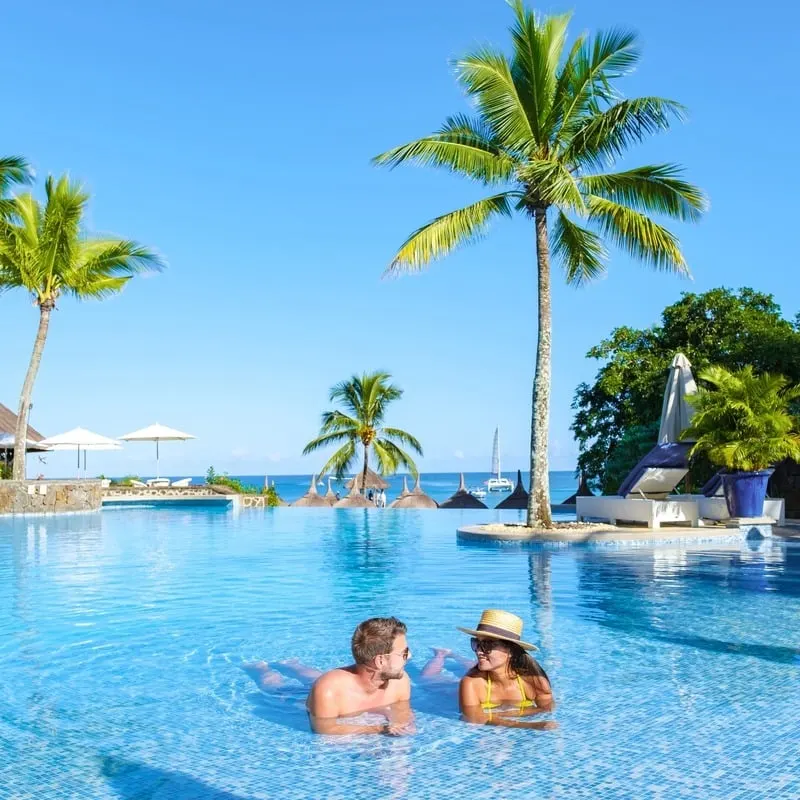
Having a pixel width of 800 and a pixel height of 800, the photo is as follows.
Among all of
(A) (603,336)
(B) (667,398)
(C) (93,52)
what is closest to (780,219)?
(A) (603,336)

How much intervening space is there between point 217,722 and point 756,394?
38.0ft

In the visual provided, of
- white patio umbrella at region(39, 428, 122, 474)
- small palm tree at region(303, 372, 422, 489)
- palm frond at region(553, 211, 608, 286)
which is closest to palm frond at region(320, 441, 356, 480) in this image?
small palm tree at region(303, 372, 422, 489)

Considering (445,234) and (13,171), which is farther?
(13,171)

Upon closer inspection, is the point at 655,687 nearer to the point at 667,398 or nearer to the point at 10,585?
the point at 10,585

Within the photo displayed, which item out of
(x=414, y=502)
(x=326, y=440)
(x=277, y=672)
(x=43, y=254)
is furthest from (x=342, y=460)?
(x=277, y=672)

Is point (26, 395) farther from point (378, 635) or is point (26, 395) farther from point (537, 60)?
point (378, 635)

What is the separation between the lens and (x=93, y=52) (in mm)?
22703

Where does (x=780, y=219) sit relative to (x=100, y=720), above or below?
above

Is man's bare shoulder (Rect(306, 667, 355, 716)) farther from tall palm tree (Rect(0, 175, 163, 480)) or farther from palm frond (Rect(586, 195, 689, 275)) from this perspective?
tall palm tree (Rect(0, 175, 163, 480))

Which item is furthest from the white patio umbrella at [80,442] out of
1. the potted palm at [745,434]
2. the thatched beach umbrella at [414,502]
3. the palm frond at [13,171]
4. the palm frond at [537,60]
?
the potted palm at [745,434]

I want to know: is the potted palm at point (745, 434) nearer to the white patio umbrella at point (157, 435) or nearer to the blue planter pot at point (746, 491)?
the blue planter pot at point (746, 491)

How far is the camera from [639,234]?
14562 millimetres

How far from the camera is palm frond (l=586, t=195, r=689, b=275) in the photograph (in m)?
14.5

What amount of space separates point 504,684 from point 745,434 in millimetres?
10521
